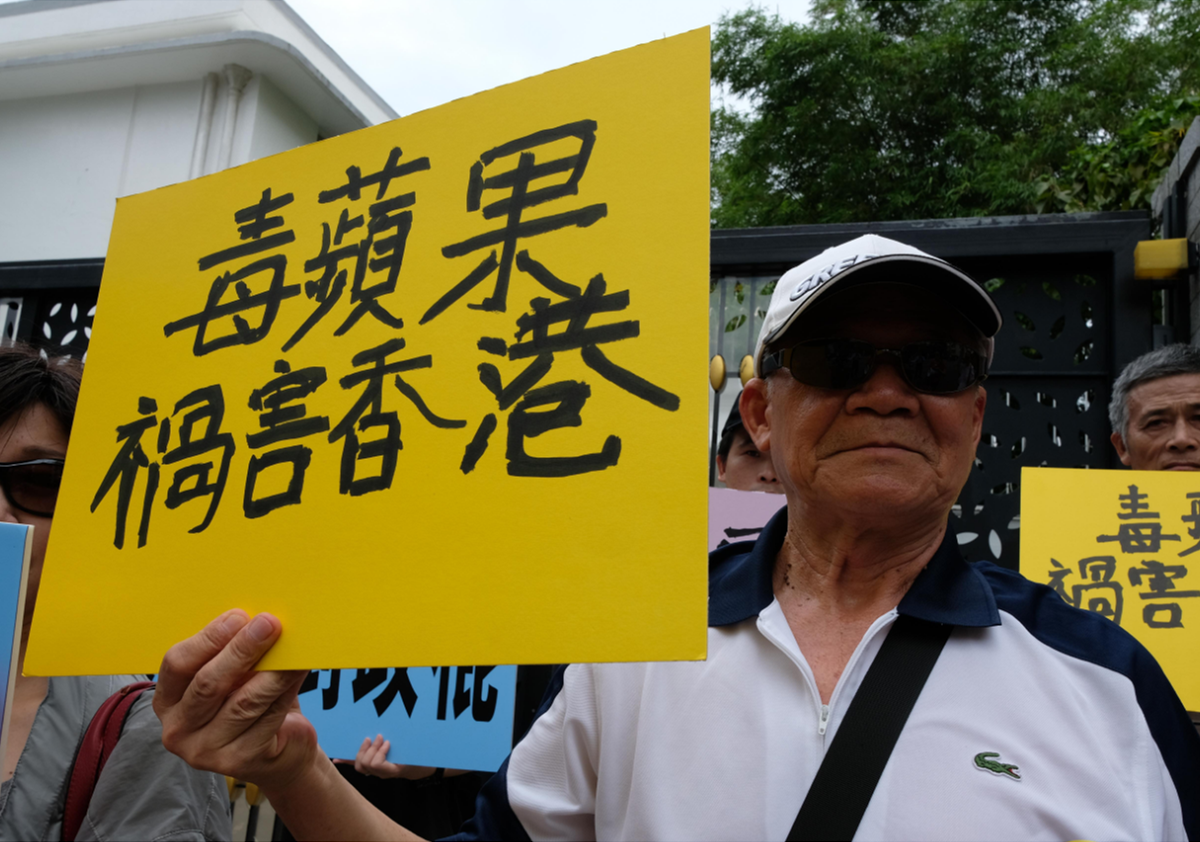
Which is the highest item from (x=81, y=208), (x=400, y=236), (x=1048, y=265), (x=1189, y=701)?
(x=81, y=208)

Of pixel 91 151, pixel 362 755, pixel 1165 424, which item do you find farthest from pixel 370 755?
pixel 91 151

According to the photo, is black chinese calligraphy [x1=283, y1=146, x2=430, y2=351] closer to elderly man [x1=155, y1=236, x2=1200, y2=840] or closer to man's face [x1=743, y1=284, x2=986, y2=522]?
elderly man [x1=155, y1=236, x2=1200, y2=840]

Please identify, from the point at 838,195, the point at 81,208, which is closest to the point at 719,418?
the point at 81,208

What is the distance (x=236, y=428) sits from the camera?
1.15m

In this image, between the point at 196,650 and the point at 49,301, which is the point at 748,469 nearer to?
the point at 196,650

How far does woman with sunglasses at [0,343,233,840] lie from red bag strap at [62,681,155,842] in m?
0.01

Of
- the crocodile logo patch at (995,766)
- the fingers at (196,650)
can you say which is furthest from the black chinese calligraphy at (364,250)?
the crocodile logo patch at (995,766)

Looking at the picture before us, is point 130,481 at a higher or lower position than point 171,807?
higher

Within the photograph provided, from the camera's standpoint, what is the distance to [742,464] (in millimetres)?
2977

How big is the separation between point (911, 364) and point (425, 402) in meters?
0.72

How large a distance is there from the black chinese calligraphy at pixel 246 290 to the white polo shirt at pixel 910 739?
0.67 meters

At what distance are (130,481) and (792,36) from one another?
21.9 m

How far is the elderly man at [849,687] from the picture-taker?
1.04 meters

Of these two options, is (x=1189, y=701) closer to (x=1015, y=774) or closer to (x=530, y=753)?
(x=1015, y=774)
